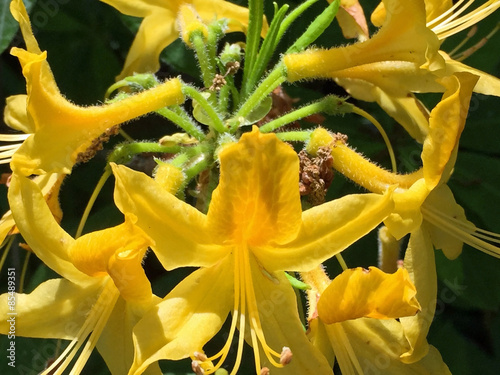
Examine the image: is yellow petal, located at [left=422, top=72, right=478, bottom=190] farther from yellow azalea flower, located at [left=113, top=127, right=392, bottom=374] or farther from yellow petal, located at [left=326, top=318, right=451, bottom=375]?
yellow petal, located at [left=326, top=318, right=451, bottom=375]

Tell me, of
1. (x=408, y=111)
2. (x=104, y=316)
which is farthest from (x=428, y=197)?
(x=104, y=316)


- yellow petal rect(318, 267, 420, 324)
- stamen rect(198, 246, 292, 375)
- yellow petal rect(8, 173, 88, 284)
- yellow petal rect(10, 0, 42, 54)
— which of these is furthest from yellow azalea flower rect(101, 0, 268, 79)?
yellow petal rect(318, 267, 420, 324)

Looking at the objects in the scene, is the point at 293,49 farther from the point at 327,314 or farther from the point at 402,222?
the point at 327,314

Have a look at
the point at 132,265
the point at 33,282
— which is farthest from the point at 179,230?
the point at 33,282

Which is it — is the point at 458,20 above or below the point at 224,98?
above

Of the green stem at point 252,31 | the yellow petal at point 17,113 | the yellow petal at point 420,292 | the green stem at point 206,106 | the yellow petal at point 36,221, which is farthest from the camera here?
the yellow petal at point 17,113

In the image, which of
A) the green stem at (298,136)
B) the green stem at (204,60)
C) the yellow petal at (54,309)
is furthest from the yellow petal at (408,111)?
the yellow petal at (54,309)

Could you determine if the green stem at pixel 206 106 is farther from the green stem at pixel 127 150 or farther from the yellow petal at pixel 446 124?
the yellow petal at pixel 446 124

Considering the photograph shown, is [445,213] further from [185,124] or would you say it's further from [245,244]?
[185,124]
